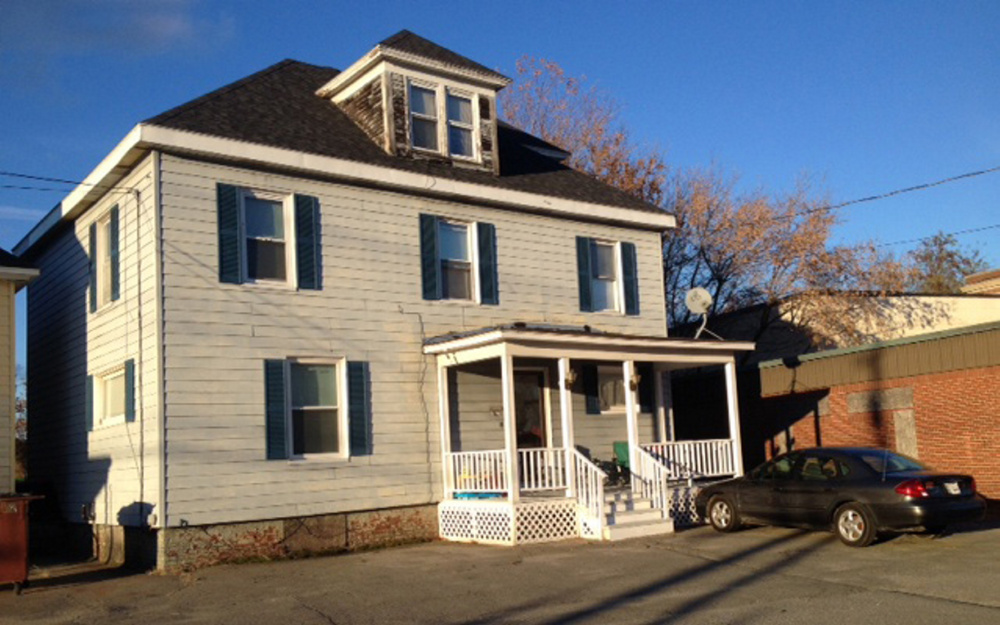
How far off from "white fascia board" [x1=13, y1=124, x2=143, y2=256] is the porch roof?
559 centimetres

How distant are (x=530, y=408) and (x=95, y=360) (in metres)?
7.68

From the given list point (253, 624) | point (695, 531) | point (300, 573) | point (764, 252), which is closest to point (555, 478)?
point (695, 531)

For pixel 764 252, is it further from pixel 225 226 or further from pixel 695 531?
pixel 225 226

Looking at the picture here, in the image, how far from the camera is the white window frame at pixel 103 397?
50.5 feet

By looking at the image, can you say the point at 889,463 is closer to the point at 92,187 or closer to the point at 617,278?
the point at 617,278

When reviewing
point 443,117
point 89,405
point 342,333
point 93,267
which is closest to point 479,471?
point 342,333

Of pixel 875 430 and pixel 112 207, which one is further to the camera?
pixel 875 430

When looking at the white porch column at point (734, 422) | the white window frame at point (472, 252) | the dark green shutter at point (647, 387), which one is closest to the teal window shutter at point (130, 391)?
the white window frame at point (472, 252)

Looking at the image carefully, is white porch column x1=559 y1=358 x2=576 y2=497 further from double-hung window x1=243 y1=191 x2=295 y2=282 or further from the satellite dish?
the satellite dish

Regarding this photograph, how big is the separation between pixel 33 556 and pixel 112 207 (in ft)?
20.3

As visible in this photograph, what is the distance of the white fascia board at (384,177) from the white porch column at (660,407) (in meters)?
3.09

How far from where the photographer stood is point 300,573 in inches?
510

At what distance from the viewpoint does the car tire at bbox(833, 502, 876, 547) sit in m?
13.2

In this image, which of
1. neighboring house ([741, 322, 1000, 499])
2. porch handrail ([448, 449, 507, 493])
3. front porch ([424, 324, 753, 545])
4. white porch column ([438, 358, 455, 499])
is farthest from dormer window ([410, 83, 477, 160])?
neighboring house ([741, 322, 1000, 499])
